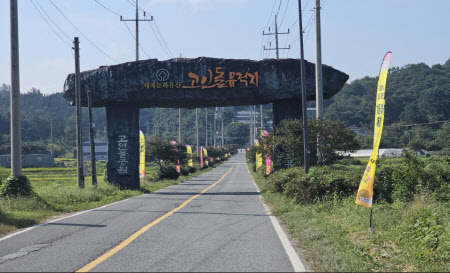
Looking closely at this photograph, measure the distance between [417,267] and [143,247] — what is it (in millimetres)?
4707

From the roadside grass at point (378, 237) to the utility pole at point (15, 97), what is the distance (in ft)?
31.6

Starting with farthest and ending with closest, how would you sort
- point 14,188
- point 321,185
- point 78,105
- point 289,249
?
point 78,105 < point 14,188 < point 321,185 < point 289,249

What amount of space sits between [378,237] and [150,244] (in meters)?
4.39

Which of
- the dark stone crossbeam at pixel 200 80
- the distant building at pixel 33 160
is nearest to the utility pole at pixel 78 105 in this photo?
the dark stone crossbeam at pixel 200 80

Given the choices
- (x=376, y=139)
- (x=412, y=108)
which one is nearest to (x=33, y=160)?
(x=412, y=108)

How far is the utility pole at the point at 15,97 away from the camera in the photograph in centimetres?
1645

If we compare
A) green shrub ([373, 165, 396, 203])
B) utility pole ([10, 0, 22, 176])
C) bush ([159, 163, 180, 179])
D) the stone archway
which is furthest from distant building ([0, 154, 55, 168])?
green shrub ([373, 165, 396, 203])

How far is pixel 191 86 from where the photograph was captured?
82.4 ft

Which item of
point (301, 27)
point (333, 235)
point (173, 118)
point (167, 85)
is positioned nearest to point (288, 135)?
point (301, 27)

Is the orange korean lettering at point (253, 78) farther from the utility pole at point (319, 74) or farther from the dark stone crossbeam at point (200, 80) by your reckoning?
the utility pole at point (319, 74)

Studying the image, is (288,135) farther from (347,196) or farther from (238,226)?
(238,226)

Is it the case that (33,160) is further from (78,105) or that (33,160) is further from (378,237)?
(378,237)

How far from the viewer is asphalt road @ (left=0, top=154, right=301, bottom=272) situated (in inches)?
286

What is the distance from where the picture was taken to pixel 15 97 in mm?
16672
